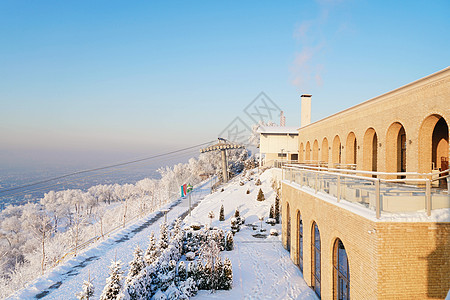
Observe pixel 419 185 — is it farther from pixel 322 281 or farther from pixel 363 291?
pixel 322 281

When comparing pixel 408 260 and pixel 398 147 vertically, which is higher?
pixel 398 147

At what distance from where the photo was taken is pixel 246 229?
20312 mm

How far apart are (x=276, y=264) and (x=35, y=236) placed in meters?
48.0

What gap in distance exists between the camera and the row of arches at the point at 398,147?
8875mm

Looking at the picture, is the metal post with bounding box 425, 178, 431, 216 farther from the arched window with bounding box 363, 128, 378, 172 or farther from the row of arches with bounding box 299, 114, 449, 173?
the arched window with bounding box 363, 128, 378, 172

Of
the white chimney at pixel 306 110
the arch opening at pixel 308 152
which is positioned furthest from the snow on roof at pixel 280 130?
the arch opening at pixel 308 152

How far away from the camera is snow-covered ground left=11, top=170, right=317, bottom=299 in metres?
10.9

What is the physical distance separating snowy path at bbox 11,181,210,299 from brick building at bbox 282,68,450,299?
10.5 meters

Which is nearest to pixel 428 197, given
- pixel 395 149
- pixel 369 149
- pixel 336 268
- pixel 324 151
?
pixel 336 268

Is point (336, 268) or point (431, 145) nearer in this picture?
point (336, 268)

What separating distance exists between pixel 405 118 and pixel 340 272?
19.4 feet

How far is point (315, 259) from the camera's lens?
407 inches

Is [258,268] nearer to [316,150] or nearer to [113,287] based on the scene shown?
[113,287]

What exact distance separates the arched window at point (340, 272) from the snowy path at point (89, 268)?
1052cm
